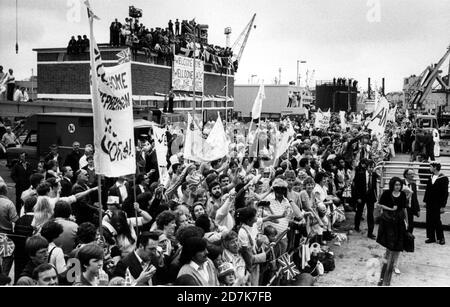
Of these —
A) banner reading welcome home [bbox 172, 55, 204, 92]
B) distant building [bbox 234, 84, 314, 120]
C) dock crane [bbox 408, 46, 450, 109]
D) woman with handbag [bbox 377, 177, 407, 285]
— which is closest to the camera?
woman with handbag [bbox 377, 177, 407, 285]

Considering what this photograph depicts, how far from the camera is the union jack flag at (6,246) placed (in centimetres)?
531

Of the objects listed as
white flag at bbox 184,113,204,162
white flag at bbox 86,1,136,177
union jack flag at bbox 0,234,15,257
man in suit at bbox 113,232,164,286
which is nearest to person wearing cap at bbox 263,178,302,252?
white flag at bbox 86,1,136,177

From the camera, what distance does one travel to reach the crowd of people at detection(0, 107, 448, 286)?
4.26m

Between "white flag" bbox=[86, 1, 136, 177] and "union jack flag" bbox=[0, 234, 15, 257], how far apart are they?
1.28 metres

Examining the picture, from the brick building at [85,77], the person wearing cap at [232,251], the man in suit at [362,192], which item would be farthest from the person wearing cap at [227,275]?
the brick building at [85,77]

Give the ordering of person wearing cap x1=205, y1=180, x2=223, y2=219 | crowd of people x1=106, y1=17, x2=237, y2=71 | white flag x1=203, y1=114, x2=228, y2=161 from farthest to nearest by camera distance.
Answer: crowd of people x1=106, y1=17, x2=237, y2=71 → white flag x1=203, y1=114, x2=228, y2=161 → person wearing cap x1=205, y1=180, x2=223, y2=219

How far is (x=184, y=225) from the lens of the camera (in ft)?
16.4

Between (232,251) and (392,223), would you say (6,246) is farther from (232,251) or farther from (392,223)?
(392,223)

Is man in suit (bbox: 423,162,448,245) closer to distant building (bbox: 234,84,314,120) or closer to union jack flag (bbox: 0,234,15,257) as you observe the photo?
union jack flag (bbox: 0,234,15,257)

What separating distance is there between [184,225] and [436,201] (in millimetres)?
6077

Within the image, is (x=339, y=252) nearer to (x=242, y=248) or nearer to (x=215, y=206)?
(x=215, y=206)

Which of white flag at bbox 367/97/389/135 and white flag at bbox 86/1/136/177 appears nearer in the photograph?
white flag at bbox 86/1/136/177

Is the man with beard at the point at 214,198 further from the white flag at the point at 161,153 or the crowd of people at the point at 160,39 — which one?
the crowd of people at the point at 160,39

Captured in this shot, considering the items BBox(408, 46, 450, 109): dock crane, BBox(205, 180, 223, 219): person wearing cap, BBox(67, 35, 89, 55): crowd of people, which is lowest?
BBox(205, 180, 223, 219): person wearing cap
